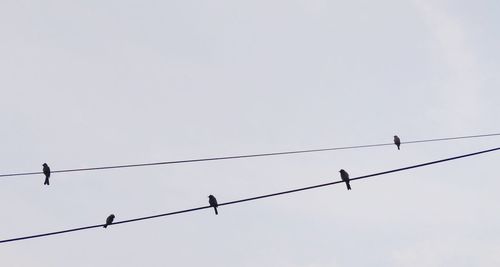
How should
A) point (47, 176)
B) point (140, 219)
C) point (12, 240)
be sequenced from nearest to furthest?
1. point (12, 240)
2. point (140, 219)
3. point (47, 176)

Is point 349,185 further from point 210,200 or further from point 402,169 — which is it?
point 402,169

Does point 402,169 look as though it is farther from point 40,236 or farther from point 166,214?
point 40,236

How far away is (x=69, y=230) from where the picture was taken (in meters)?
13.1

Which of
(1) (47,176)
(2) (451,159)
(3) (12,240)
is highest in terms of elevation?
(1) (47,176)

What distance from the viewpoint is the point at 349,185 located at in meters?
23.6

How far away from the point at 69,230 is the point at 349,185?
1328cm

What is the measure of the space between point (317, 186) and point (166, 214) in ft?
12.3

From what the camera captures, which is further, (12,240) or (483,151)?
(483,151)

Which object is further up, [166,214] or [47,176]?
[47,176]

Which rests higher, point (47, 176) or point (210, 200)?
point (47, 176)

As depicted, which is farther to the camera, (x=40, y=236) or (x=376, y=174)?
(x=376, y=174)

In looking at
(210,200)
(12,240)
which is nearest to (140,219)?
(12,240)

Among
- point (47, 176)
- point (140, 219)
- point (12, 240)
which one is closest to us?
point (12, 240)

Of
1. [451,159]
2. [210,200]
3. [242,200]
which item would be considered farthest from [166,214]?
[210,200]
